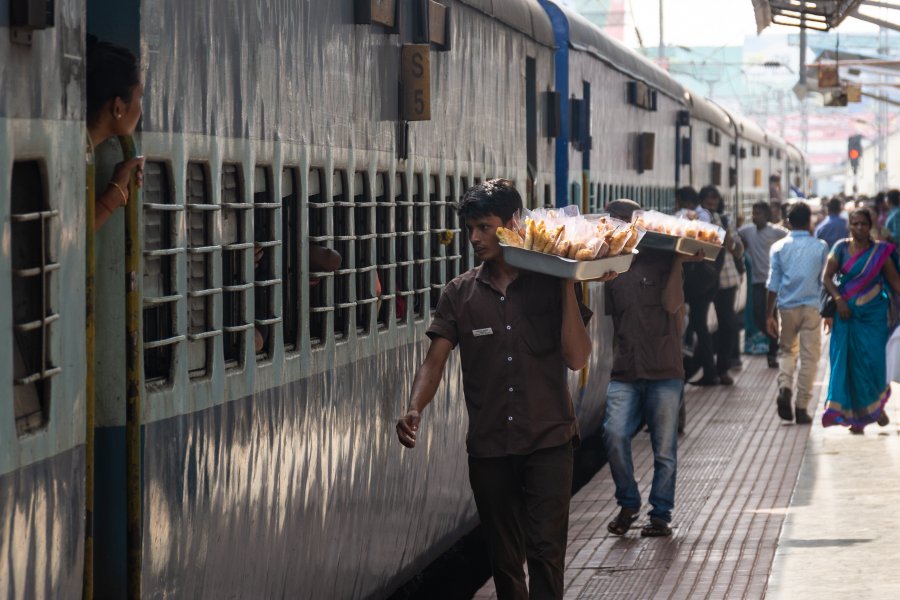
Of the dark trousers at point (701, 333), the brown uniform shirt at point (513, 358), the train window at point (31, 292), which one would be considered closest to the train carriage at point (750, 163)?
the dark trousers at point (701, 333)

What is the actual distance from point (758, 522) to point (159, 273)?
19.8 ft

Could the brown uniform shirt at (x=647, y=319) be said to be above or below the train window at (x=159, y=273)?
below

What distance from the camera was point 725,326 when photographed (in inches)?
719

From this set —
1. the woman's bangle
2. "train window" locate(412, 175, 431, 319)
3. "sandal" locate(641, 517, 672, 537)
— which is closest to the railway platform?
"sandal" locate(641, 517, 672, 537)

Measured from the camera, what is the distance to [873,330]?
1329cm

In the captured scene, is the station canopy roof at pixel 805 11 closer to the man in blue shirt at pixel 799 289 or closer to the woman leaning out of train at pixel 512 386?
the man in blue shirt at pixel 799 289

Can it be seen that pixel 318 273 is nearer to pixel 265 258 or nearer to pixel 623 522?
pixel 265 258

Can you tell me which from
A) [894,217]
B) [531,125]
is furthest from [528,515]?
[894,217]

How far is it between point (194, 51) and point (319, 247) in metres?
1.50

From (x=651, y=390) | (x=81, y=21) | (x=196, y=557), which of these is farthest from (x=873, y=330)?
(x=81, y=21)

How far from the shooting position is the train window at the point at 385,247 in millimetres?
7660

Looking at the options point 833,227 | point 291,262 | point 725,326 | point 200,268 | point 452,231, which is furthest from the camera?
point 833,227

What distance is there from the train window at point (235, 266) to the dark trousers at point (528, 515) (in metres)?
1.23

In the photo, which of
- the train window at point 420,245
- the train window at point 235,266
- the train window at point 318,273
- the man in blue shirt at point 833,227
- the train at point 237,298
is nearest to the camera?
the train at point 237,298
